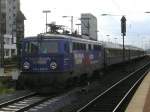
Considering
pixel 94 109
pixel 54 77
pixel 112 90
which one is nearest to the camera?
pixel 94 109

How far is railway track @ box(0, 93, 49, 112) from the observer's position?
17.3 meters

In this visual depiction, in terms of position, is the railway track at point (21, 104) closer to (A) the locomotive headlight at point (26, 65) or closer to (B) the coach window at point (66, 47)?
(A) the locomotive headlight at point (26, 65)

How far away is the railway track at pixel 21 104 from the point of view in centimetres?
1732

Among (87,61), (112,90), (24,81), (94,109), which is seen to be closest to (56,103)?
(94,109)

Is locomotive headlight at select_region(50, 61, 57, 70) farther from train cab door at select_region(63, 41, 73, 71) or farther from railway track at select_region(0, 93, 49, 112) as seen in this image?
railway track at select_region(0, 93, 49, 112)

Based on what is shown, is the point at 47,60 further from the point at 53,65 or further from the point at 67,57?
the point at 67,57

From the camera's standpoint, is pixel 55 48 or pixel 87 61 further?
pixel 87 61

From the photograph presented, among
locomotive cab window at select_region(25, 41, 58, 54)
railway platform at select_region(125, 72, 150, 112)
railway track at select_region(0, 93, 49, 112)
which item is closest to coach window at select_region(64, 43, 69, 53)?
locomotive cab window at select_region(25, 41, 58, 54)

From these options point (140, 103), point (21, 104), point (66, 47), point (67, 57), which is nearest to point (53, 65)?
point (67, 57)

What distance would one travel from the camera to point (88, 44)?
91.7 feet

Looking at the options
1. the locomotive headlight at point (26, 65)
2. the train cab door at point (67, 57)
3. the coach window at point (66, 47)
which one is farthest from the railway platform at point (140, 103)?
the locomotive headlight at point (26, 65)

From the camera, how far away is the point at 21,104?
61.6 ft

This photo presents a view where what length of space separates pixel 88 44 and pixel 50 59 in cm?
646

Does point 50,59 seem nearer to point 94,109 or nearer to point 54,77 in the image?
point 54,77
